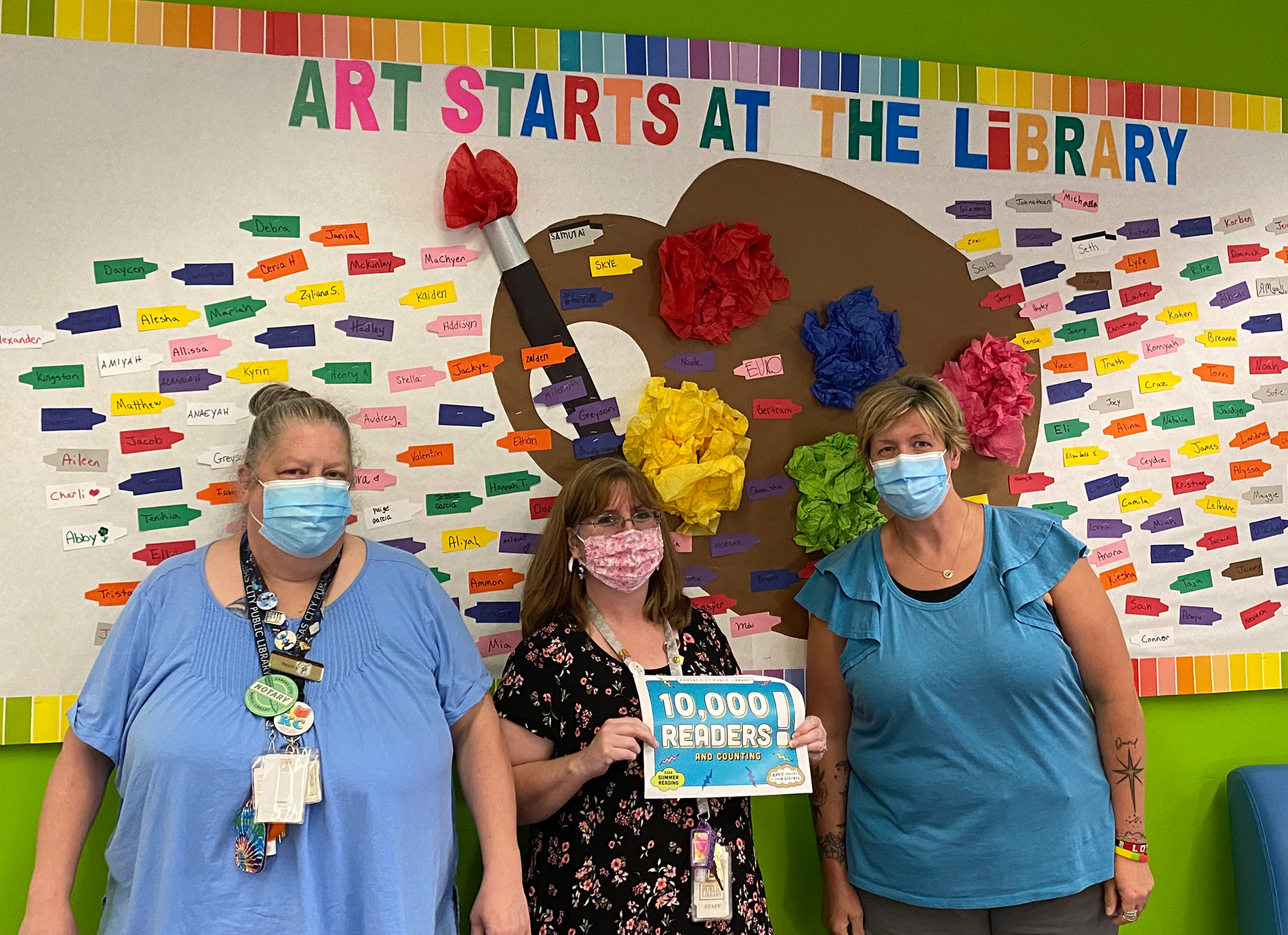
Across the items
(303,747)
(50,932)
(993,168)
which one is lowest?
(50,932)

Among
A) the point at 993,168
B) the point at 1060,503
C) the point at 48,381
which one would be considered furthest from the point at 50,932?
the point at 993,168

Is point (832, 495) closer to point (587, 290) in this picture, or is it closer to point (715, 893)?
point (587, 290)

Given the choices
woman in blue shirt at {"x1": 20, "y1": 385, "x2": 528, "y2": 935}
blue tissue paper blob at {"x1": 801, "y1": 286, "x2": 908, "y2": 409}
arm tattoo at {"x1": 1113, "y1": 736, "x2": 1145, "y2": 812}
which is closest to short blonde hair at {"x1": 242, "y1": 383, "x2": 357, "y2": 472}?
woman in blue shirt at {"x1": 20, "y1": 385, "x2": 528, "y2": 935}

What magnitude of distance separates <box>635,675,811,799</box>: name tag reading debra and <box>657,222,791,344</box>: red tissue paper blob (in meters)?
0.92

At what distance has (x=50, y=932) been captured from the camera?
181cm

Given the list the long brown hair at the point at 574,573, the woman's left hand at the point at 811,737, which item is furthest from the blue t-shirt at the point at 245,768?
the woman's left hand at the point at 811,737

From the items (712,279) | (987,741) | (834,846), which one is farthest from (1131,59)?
(834,846)

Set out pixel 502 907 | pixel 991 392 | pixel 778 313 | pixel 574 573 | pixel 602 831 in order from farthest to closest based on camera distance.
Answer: pixel 991 392, pixel 778 313, pixel 574 573, pixel 602 831, pixel 502 907

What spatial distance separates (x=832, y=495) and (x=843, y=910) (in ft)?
3.29

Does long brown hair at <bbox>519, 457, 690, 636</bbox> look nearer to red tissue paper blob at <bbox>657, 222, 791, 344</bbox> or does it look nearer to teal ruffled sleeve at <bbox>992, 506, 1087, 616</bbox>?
red tissue paper blob at <bbox>657, 222, 791, 344</bbox>

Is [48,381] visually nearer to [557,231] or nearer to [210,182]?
[210,182]

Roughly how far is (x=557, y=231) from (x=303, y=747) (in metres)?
1.37

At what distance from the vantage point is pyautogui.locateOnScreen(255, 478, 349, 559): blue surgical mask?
1.88 metres

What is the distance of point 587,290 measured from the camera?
99.7 inches
